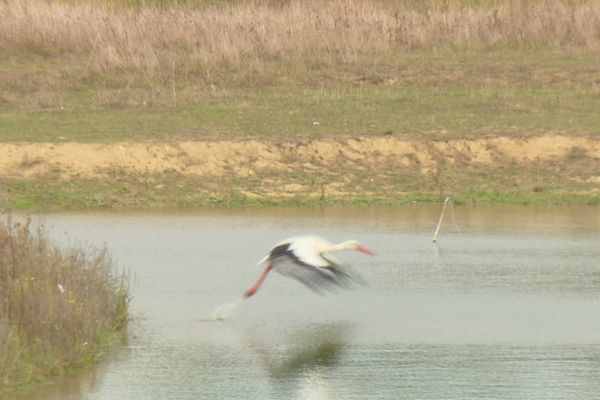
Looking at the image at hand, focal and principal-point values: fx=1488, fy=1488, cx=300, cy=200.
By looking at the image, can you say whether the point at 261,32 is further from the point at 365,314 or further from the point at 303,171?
the point at 365,314

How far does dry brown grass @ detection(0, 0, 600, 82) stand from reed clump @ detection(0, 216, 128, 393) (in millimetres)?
17076

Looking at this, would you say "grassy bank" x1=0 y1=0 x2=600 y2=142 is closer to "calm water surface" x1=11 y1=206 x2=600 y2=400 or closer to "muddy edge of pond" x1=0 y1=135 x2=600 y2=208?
"muddy edge of pond" x1=0 y1=135 x2=600 y2=208

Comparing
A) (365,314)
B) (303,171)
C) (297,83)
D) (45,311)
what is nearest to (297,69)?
(297,83)

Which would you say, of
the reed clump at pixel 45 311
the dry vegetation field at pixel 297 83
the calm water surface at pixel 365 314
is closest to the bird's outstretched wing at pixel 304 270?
the calm water surface at pixel 365 314

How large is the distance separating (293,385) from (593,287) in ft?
15.0

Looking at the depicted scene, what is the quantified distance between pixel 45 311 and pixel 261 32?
20.3 meters

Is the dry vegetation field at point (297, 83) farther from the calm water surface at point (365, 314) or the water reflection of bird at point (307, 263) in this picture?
the water reflection of bird at point (307, 263)

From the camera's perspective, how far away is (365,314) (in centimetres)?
1253

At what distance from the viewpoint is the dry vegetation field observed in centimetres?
2081

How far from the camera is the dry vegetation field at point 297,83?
20.8 meters

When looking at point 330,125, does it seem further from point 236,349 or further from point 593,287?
point 236,349

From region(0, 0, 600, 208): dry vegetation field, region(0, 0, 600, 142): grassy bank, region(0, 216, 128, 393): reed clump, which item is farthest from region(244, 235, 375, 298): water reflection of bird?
region(0, 0, 600, 142): grassy bank

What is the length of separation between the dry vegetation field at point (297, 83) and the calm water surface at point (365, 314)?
7.56 ft

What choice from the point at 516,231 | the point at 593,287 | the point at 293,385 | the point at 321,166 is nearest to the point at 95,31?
the point at 321,166
